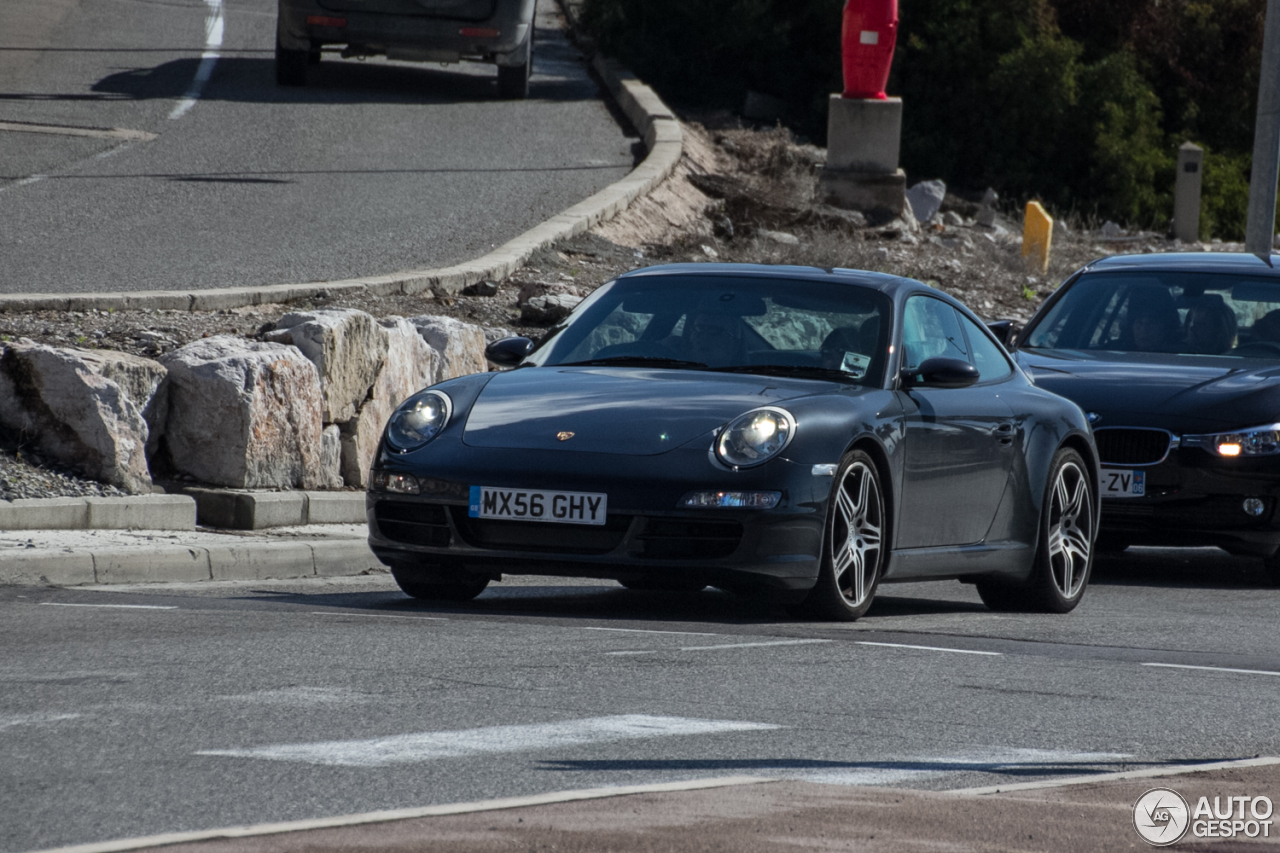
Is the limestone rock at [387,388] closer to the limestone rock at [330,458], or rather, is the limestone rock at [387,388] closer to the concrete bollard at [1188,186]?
the limestone rock at [330,458]

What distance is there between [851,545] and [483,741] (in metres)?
3.00

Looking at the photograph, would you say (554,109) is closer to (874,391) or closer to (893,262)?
(893,262)

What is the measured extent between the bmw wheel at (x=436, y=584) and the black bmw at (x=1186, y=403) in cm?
365

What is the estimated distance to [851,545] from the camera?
778 centimetres

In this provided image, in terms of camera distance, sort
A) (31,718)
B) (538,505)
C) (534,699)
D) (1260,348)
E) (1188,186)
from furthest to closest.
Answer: (1188,186)
(1260,348)
(538,505)
(534,699)
(31,718)

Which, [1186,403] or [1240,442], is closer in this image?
[1240,442]

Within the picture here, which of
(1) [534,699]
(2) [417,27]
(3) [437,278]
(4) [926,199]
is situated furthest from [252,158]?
(1) [534,699]

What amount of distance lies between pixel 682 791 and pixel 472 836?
0.63 meters

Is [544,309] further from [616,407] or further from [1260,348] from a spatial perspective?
[616,407]

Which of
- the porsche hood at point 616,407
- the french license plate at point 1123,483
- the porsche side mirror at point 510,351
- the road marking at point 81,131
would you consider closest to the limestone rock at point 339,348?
the porsche side mirror at point 510,351

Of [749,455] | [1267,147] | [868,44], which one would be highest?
[868,44]

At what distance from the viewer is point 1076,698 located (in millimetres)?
6156

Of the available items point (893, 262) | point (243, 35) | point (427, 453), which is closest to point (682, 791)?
point (427, 453)

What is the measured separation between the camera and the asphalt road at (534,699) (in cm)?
456
